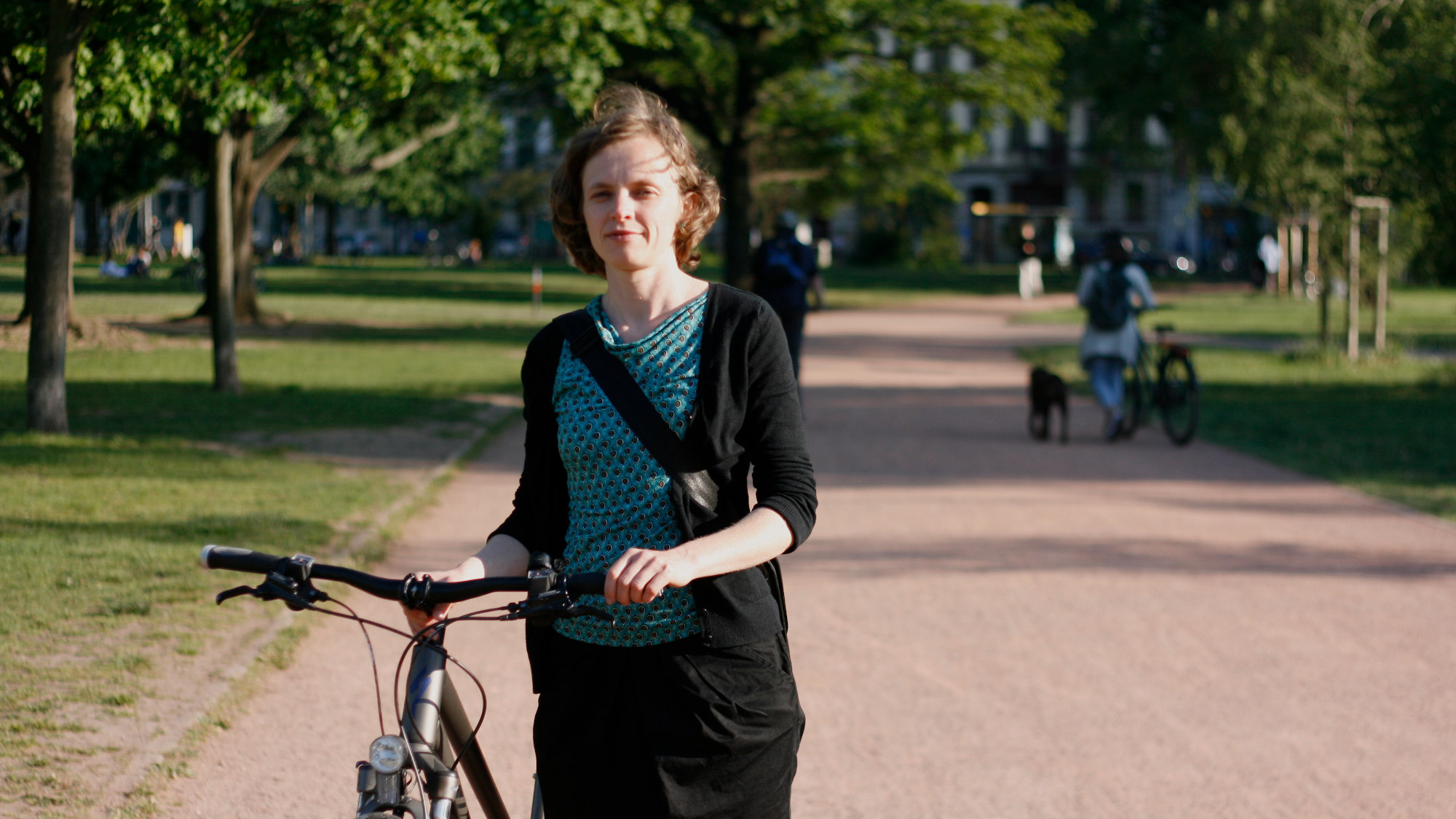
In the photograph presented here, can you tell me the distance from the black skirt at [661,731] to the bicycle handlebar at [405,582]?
12.3 inches

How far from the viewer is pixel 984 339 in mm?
28828

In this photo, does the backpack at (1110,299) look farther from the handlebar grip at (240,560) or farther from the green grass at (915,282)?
the green grass at (915,282)

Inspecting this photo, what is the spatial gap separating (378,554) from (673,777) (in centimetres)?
574

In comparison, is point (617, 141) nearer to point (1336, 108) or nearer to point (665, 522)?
point (665, 522)

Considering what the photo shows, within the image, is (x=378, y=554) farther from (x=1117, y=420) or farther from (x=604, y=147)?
(x=1117, y=420)

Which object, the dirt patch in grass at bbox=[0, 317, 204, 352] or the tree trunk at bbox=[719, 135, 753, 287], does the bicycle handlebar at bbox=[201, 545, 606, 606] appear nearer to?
the dirt patch in grass at bbox=[0, 317, 204, 352]

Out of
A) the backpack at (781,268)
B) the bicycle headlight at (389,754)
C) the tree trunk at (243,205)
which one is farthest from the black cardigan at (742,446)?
the tree trunk at (243,205)

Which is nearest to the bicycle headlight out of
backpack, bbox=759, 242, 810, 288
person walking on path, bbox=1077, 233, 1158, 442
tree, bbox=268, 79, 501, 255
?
backpack, bbox=759, 242, 810, 288

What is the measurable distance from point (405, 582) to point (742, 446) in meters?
0.61

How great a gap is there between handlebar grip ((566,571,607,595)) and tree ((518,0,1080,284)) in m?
22.8

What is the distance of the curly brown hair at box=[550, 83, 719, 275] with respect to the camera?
2.65 metres

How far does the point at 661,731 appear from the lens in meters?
2.60

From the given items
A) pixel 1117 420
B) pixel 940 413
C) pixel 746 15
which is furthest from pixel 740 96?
pixel 1117 420

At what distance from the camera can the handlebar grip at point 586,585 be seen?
2303mm
